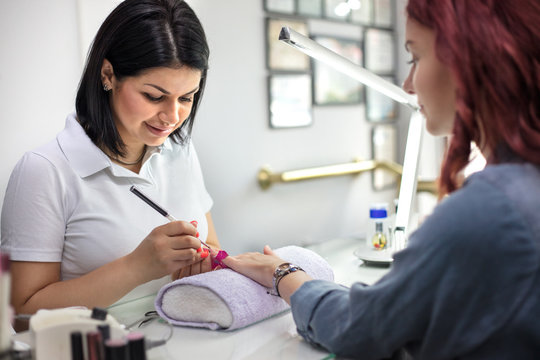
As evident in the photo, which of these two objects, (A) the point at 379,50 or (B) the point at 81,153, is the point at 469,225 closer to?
(B) the point at 81,153

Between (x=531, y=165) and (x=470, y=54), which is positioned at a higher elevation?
(x=470, y=54)

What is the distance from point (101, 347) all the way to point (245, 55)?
6.97ft

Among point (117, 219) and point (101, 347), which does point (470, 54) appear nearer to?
point (101, 347)

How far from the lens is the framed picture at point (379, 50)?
3.38m

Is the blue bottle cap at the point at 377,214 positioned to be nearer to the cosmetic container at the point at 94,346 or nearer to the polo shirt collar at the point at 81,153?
the polo shirt collar at the point at 81,153

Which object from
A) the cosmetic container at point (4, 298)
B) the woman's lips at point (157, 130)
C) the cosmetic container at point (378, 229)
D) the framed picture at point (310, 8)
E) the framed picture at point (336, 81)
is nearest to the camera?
the cosmetic container at point (4, 298)

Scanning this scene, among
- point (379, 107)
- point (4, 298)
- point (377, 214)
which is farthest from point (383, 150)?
point (4, 298)

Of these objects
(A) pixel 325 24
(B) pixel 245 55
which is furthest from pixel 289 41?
(A) pixel 325 24

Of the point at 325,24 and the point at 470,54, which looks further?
the point at 325,24

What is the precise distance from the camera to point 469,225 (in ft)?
2.24

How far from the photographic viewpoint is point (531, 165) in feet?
2.46

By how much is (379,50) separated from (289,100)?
2.97 ft

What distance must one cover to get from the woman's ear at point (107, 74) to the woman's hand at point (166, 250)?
43 centimetres

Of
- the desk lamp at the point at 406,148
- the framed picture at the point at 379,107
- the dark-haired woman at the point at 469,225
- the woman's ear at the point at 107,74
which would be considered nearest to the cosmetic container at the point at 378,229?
the desk lamp at the point at 406,148
